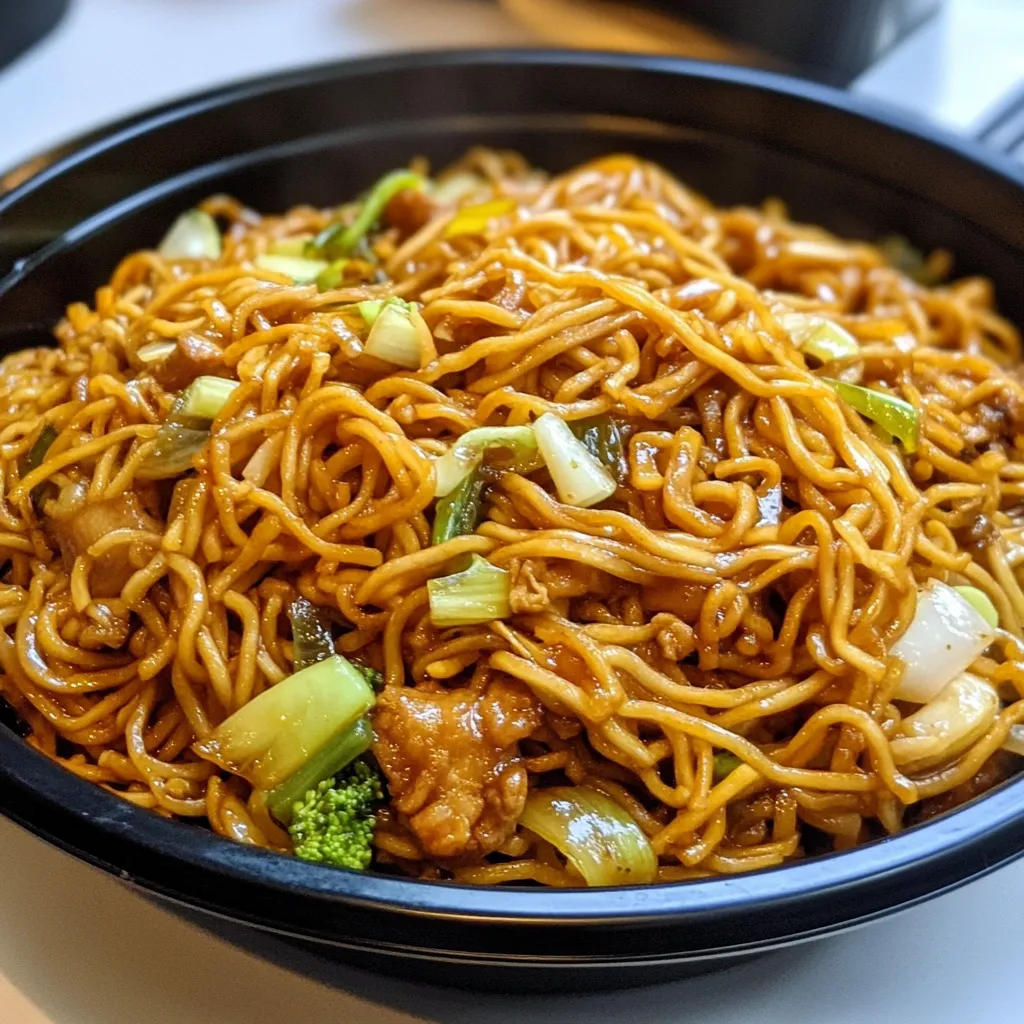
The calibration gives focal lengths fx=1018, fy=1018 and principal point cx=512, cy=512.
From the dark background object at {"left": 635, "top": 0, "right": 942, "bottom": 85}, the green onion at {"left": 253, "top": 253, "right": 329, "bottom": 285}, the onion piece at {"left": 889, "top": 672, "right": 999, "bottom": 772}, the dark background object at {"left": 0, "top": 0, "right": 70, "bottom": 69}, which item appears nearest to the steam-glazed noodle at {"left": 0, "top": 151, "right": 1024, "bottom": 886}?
the onion piece at {"left": 889, "top": 672, "right": 999, "bottom": 772}

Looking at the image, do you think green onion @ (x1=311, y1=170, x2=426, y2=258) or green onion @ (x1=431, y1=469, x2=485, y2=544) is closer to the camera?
green onion @ (x1=431, y1=469, x2=485, y2=544)

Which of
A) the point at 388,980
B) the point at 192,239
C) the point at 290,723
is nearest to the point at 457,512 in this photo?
the point at 290,723

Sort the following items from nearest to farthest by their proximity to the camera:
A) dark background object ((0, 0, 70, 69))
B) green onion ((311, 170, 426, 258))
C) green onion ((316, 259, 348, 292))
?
green onion ((316, 259, 348, 292)), green onion ((311, 170, 426, 258)), dark background object ((0, 0, 70, 69))

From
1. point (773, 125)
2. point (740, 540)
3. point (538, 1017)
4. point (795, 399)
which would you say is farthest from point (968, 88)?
point (538, 1017)

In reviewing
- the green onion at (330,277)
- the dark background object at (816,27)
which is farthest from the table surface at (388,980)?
the dark background object at (816,27)

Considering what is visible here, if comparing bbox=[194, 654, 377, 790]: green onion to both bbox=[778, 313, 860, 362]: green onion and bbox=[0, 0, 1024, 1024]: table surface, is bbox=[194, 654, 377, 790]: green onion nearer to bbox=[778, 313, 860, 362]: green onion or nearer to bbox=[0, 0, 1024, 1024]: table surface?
bbox=[0, 0, 1024, 1024]: table surface

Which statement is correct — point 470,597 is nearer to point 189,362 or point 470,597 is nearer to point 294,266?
point 189,362

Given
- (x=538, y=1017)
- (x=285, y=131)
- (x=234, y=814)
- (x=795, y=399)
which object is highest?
(x=285, y=131)

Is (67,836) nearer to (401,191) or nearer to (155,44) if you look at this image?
(401,191)
